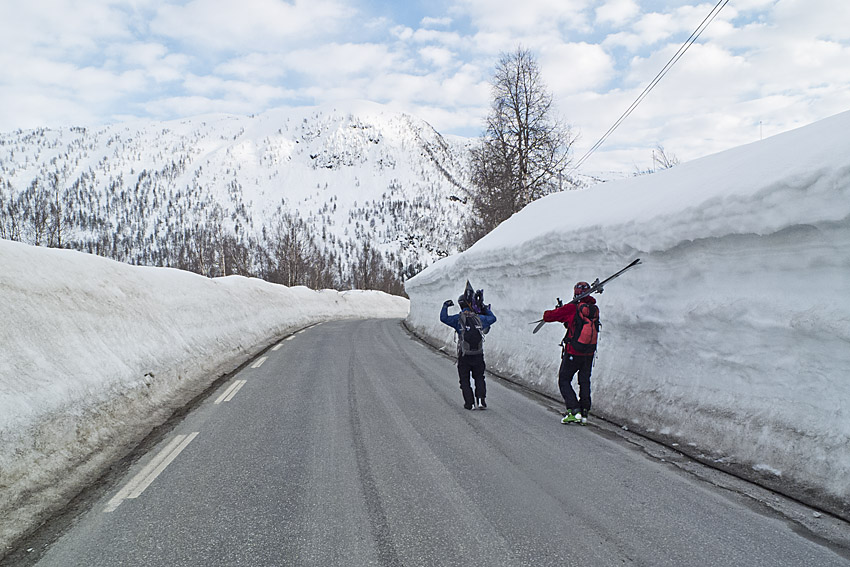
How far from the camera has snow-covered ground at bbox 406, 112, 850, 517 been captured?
4.21 metres

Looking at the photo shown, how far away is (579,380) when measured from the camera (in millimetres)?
6523

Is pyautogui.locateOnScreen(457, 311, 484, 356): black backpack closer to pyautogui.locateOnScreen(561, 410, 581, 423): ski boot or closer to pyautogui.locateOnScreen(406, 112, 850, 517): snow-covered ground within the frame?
pyautogui.locateOnScreen(561, 410, 581, 423): ski boot

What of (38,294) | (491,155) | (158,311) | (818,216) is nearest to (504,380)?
(818,216)

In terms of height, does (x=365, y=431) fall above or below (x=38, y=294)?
Result: below

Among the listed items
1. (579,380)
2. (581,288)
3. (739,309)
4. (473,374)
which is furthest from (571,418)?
(739,309)

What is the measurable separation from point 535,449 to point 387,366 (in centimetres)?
620

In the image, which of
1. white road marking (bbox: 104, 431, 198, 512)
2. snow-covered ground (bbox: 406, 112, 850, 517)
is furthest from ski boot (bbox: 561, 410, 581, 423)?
white road marking (bbox: 104, 431, 198, 512)

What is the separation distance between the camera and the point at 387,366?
11070 millimetres

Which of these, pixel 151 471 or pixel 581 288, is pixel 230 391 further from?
pixel 581 288

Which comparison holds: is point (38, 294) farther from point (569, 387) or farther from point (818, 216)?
point (818, 216)

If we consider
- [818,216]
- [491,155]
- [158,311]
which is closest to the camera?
[818,216]

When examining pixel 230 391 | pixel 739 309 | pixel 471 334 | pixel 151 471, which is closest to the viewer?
pixel 151 471

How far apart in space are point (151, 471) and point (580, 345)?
5.05 m

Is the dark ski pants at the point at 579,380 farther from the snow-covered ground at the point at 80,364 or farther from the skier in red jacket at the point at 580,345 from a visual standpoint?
the snow-covered ground at the point at 80,364
